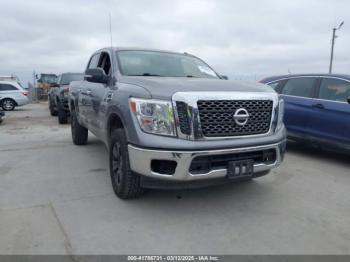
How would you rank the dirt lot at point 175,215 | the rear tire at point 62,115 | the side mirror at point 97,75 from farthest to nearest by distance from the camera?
the rear tire at point 62,115
the side mirror at point 97,75
the dirt lot at point 175,215

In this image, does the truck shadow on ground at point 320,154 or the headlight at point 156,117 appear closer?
the headlight at point 156,117

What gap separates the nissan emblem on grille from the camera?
11.7 feet

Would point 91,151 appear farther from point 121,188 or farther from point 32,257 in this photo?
point 32,257

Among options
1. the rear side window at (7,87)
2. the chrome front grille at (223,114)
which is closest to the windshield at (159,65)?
the chrome front grille at (223,114)

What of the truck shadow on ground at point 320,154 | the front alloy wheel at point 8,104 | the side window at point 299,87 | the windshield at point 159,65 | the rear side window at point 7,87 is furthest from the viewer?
the rear side window at point 7,87

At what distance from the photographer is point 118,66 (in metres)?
4.61

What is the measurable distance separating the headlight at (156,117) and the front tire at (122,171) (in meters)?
0.41

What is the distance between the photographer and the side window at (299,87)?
6383mm

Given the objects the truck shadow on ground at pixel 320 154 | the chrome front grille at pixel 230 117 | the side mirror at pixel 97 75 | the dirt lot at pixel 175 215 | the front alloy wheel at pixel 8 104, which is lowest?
the front alloy wheel at pixel 8 104

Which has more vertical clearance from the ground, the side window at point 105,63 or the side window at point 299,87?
the side window at point 105,63

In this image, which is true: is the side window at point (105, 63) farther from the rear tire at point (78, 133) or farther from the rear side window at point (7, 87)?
the rear side window at point (7, 87)

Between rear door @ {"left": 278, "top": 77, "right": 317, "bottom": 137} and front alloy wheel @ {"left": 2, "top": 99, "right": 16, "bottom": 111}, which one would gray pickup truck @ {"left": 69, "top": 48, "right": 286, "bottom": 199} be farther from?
front alloy wheel @ {"left": 2, "top": 99, "right": 16, "bottom": 111}

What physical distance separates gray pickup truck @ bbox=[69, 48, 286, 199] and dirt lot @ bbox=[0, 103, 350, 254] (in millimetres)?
407

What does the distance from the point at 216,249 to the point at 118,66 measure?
2809 millimetres
